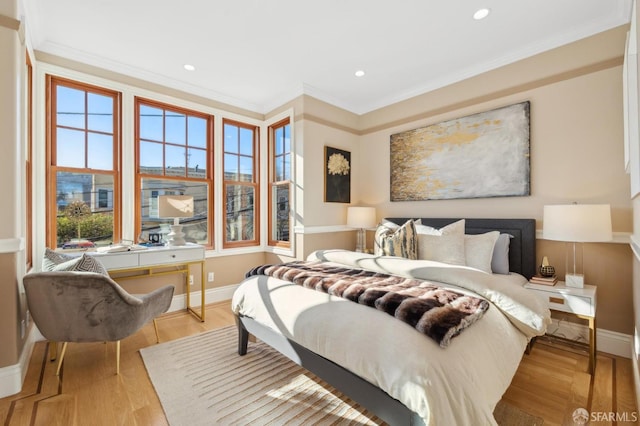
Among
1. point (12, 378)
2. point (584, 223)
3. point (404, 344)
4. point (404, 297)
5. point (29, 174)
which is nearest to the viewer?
point (404, 344)

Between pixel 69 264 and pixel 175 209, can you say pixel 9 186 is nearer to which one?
pixel 69 264

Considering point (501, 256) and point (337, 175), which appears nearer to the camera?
point (501, 256)

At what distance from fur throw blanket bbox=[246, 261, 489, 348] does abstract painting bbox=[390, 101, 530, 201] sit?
5.80 ft

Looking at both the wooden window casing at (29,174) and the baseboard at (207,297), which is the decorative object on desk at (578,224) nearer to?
the baseboard at (207,297)

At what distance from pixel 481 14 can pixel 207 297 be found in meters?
4.17

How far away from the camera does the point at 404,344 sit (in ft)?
4.25

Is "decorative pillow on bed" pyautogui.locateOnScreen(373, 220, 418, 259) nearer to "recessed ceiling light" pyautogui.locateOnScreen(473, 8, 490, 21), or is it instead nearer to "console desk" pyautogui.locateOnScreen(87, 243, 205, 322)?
"recessed ceiling light" pyautogui.locateOnScreen(473, 8, 490, 21)

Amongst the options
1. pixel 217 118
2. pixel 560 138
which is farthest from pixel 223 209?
pixel 560 138

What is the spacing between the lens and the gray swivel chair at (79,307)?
192 centimetres

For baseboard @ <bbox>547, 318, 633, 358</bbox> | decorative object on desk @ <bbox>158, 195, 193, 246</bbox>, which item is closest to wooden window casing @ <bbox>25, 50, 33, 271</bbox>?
decorative object on desk @ <bbox>158, 195, 193, 246</bbox>

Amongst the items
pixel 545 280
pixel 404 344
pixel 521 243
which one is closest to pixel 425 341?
pixel 404 344

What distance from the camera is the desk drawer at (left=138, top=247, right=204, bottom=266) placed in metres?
2.89

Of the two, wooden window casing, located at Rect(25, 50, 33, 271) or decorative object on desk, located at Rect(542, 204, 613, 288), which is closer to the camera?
decorative object on desk, located at Rect(542, 204, 613, 288)

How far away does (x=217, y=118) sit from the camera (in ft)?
13.0
